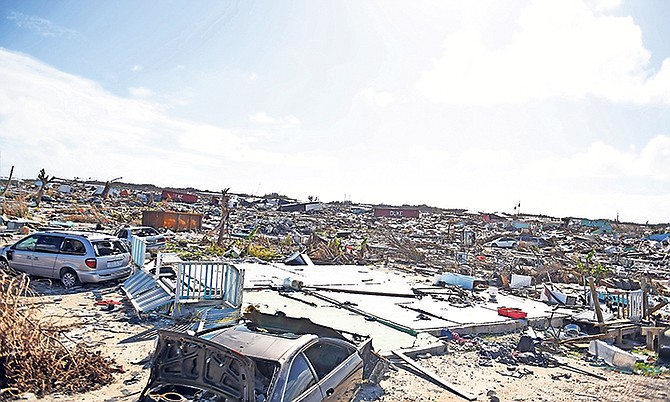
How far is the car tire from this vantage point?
13047 millimetres

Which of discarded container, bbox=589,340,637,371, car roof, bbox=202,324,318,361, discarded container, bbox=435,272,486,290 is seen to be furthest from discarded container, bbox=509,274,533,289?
car roof, bbox=202,324,318,361

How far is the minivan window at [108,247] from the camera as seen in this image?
13344mm

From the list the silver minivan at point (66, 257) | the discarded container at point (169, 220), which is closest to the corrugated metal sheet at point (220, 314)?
the silver minivan at point (66, 257)

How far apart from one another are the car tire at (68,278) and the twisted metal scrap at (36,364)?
6.01 metres

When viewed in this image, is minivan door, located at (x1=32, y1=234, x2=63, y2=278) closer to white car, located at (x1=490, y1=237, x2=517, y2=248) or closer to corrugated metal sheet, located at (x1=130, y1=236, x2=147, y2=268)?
corrugated metal sheet, located at (x1=130, y1=236, x2=147, y2=268)

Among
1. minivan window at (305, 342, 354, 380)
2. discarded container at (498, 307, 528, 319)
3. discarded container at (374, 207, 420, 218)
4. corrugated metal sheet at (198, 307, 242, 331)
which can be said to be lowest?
corrugated metal sheet at (198, 307, 242, 331)

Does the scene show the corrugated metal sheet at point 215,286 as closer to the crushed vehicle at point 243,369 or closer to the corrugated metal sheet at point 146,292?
the corrugated metal sheet at point 146,292

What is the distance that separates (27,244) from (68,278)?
5.52 ft

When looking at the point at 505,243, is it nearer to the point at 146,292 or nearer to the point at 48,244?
the point at 146,292

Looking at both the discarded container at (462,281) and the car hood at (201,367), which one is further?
the discarded container at (462,281)

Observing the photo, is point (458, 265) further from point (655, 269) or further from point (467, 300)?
point (655, 269)

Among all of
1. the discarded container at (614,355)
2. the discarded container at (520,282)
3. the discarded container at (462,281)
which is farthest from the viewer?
the discarded container at (520,282)

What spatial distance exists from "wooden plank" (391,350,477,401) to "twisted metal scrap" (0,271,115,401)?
469 cm

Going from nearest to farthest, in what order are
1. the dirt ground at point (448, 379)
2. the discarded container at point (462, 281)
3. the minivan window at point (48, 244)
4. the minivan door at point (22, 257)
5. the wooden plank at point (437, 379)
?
the dirt ground at point (448, 379), the wooden plank at point (437, 379), the minivan window at point (48, 244), the minivan door at point (22, 257), the discarded container at point (462, 281)
